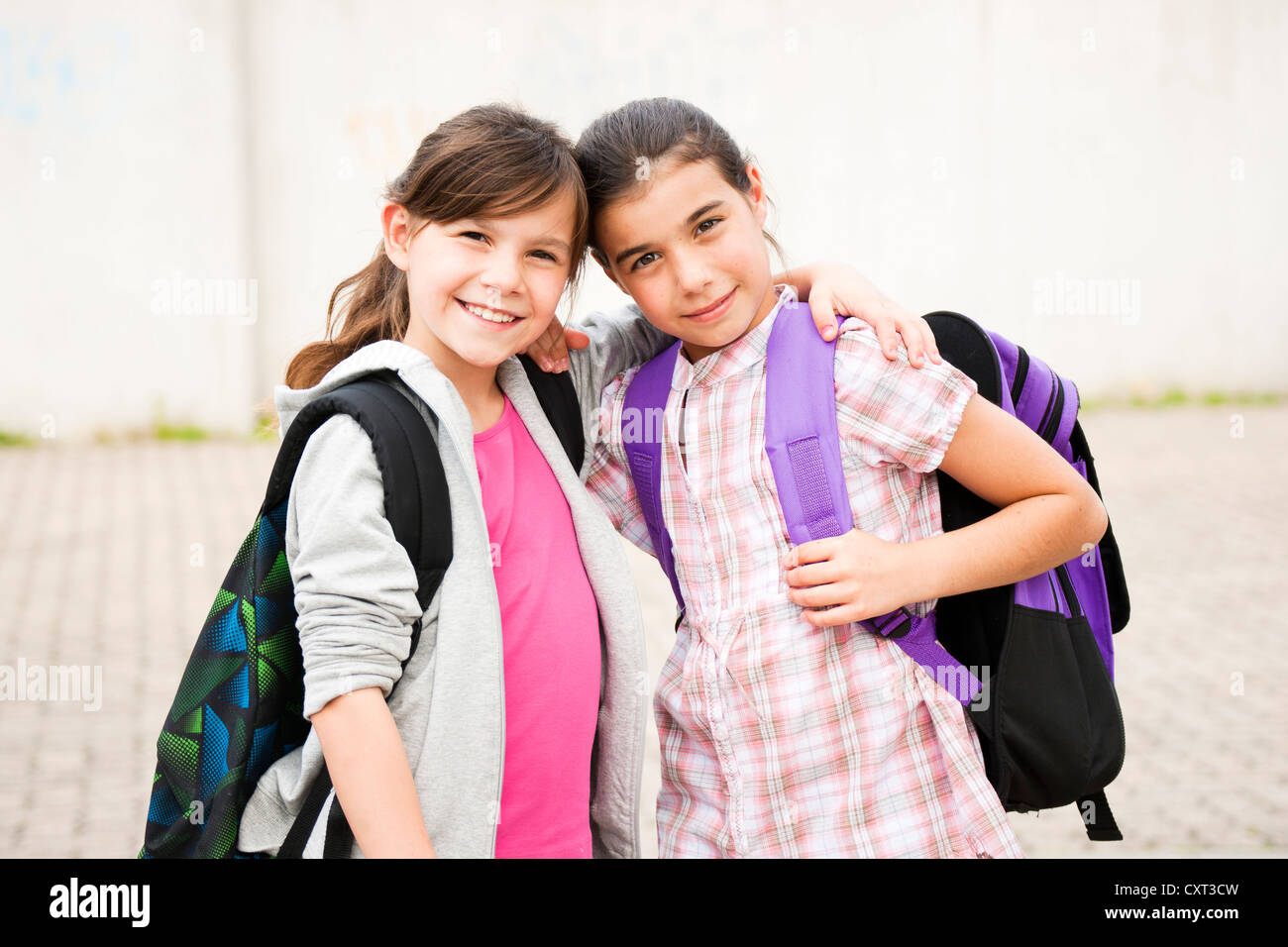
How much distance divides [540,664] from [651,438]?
44 centimetres

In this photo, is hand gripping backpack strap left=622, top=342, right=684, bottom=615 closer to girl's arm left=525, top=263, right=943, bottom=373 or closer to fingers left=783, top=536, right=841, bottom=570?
girl's arm left=525, top=263, right=943, bottom=373

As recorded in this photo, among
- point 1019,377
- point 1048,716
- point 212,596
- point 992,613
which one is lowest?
point 212,596

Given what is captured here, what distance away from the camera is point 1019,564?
179cm

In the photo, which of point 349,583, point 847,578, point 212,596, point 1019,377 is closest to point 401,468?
point 349,583

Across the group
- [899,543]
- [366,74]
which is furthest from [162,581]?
[899,543]

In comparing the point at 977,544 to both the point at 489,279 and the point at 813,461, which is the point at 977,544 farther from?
the point at 489,279

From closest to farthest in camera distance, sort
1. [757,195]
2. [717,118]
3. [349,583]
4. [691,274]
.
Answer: [349,583]
[691,274]
[757,195]
[717,118]

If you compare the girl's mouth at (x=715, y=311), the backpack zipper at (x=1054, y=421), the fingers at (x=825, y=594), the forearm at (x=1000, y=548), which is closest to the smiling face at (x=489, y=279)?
the girl's mouth at (x=715, y=311)

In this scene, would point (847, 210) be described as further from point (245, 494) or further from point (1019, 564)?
point (1019, 564)

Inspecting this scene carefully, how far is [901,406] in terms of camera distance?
68.8 inches

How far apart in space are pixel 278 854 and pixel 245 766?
128mm

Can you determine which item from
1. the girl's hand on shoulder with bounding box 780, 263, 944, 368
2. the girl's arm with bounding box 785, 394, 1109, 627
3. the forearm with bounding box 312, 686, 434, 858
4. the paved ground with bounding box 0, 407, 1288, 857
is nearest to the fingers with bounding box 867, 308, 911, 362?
the girl's hand on shoulder with bounding box 780, 263, 944, 368

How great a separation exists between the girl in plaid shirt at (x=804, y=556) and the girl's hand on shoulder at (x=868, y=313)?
0.09 ft

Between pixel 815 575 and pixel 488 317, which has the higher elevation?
pixel 488 317
